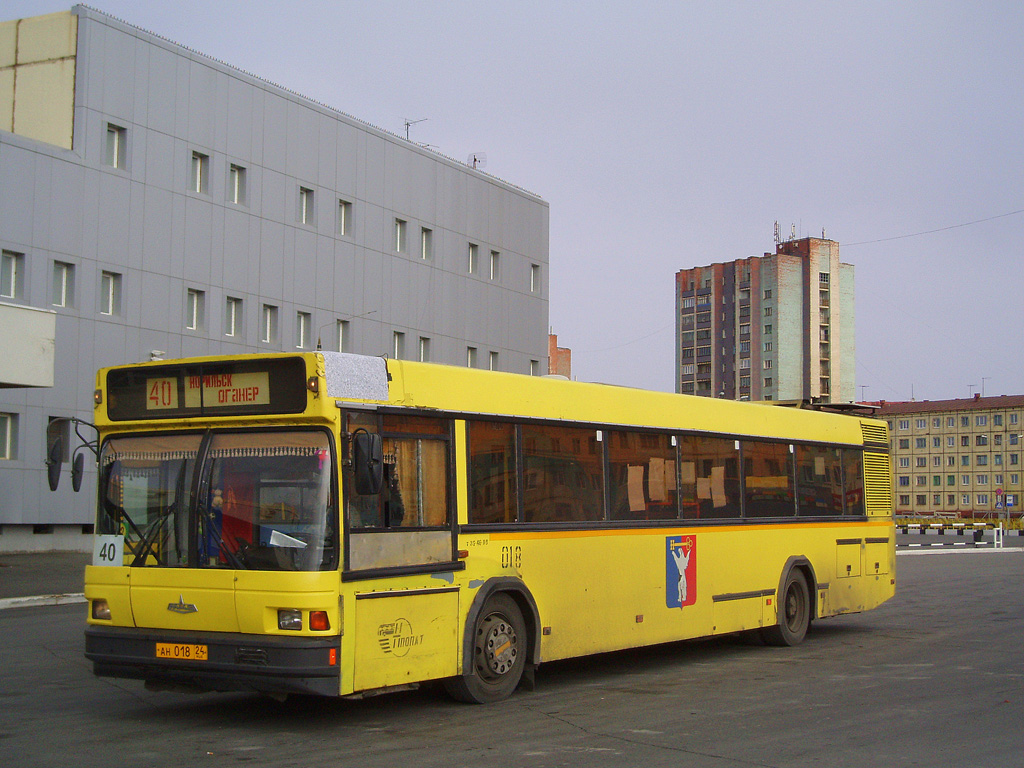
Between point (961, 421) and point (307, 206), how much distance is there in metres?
112

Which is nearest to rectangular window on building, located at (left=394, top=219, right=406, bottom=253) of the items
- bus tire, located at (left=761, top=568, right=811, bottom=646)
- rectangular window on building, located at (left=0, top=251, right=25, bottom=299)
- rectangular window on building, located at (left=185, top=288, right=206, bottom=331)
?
rectangular window on building, located at (left=185, top=288, right=206, bottom=331)

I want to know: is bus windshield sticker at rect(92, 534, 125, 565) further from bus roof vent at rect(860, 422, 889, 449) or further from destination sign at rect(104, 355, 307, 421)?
bus roof vent at rect(860, 422, 889, 449)

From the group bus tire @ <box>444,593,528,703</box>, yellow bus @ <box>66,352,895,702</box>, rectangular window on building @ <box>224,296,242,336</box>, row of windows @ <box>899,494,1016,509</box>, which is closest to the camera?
yellow bus @ <box>66,352,895,702</box>

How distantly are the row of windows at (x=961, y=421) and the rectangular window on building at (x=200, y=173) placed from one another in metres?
114

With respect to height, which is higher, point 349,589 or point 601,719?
point 349,589

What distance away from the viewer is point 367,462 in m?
8.32

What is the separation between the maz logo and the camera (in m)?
8.56

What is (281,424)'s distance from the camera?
866cm

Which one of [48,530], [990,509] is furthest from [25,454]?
[990,509]

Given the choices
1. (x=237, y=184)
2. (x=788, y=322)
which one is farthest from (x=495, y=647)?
(x=788, y=322)

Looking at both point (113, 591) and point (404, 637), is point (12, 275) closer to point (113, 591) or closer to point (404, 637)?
point (113, 591)

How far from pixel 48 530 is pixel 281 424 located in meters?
29.8

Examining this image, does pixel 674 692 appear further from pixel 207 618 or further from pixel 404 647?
pixel 207 618

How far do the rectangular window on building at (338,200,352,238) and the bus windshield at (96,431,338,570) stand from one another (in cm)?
3482
